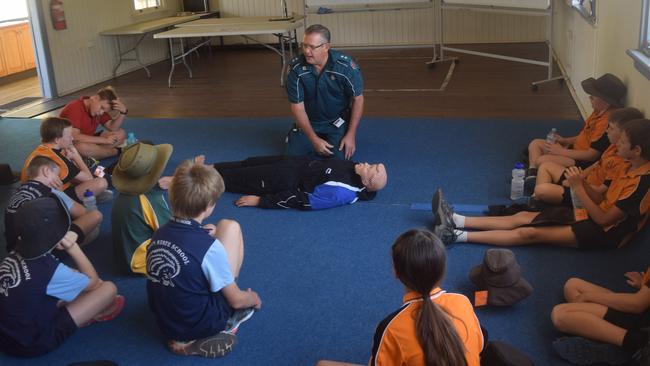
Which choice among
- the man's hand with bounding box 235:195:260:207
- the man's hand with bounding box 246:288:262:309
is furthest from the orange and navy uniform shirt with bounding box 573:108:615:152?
the man's hand with bounding box 246:288:262:309

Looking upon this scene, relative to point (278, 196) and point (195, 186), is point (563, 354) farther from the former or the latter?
point (278, 196)

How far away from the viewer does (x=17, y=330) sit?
7.67 ft

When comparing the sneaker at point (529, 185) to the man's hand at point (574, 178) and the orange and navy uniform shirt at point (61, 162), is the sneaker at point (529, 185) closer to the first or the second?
the man's hand at point (574, 178)

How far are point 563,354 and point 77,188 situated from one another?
296 centimetres

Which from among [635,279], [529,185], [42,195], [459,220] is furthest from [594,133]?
[42,195]

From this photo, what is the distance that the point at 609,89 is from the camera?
354 cm

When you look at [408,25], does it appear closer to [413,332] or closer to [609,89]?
[609,89]

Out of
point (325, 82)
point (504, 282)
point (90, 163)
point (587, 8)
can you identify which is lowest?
point (504, 282)

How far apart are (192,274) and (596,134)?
258cm

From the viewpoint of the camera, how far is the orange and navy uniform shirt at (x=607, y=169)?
9.68 feet

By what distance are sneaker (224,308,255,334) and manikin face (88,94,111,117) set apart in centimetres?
252

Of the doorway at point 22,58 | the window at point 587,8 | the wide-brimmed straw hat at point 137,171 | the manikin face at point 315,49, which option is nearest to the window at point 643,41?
the window at point 587,8

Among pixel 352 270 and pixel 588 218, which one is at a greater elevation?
pixel 588 218

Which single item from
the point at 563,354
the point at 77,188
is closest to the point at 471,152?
the point at 563,354
